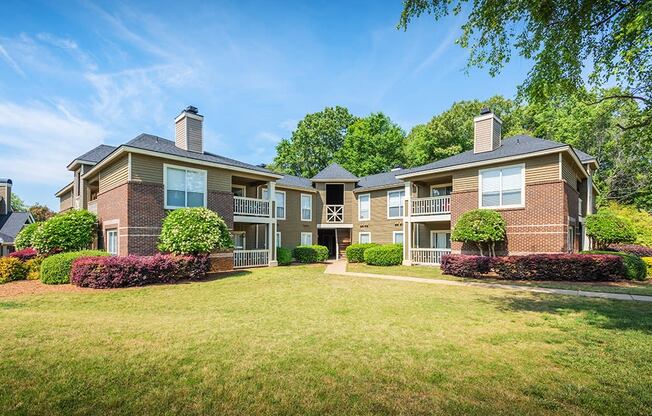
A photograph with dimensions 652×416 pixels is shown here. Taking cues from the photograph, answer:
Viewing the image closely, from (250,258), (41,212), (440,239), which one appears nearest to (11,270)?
(250,258)

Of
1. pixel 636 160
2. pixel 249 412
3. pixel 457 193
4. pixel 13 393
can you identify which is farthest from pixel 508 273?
pixel 636 160

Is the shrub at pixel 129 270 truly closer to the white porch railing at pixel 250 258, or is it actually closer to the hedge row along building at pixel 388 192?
the hedge row along building at pixel 388 192

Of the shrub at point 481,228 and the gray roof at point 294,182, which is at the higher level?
the gray roof at point 294,182

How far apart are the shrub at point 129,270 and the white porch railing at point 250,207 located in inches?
218

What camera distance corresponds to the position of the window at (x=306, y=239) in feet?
84.5

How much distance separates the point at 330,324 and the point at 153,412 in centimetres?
388

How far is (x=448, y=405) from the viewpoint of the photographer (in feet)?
11.4

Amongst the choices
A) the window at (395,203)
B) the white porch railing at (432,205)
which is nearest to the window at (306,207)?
the window at (395,203)

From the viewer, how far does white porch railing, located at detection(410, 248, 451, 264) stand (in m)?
19.4

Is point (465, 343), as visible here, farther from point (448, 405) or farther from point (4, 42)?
point (4, 42)

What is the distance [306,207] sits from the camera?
86.2 ft

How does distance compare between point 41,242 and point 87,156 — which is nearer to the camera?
point 41,242

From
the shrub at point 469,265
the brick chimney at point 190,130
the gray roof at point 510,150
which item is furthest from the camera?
the brick chimney at point 190,130

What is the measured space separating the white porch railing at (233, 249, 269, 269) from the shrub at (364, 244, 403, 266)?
21.0 feet
